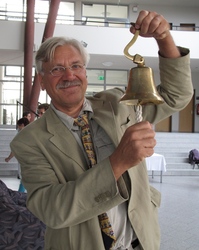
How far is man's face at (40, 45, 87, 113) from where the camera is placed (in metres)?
1.40

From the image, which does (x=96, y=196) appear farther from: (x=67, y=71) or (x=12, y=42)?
(x=12, y=42)

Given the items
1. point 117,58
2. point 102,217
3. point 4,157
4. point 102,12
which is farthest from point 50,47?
point 102,12

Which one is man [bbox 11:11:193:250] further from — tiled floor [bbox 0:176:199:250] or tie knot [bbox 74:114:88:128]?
tiled floor [bbox 0:176:199:250]

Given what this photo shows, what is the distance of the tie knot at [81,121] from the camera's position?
143cm

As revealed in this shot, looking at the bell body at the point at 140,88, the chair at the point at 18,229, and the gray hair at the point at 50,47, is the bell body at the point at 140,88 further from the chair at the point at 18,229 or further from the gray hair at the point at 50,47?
the chair at the point at 18,229

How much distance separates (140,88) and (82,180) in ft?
1.27

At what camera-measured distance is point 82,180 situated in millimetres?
1168

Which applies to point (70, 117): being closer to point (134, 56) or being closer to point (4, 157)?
point (134, 56)

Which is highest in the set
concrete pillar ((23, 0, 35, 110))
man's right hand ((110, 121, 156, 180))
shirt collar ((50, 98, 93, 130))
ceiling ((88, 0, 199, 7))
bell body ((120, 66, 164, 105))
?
ceiling ((88, 0, 199, 7))

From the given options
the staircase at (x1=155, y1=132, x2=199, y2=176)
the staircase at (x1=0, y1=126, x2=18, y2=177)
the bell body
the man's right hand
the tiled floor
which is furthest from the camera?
the staircase at (x1=155, y1=132, x2=199, y2=176)

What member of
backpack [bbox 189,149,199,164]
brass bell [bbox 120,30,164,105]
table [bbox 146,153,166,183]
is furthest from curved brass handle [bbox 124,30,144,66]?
backpack [bbox 189,149,199,164]

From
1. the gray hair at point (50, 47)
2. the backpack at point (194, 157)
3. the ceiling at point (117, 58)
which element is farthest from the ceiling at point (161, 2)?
the gray hair at point (50, 47)

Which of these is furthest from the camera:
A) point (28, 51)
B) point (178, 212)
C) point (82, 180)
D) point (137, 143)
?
point (28, 51)

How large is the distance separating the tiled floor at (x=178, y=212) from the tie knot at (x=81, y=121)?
3.29m
